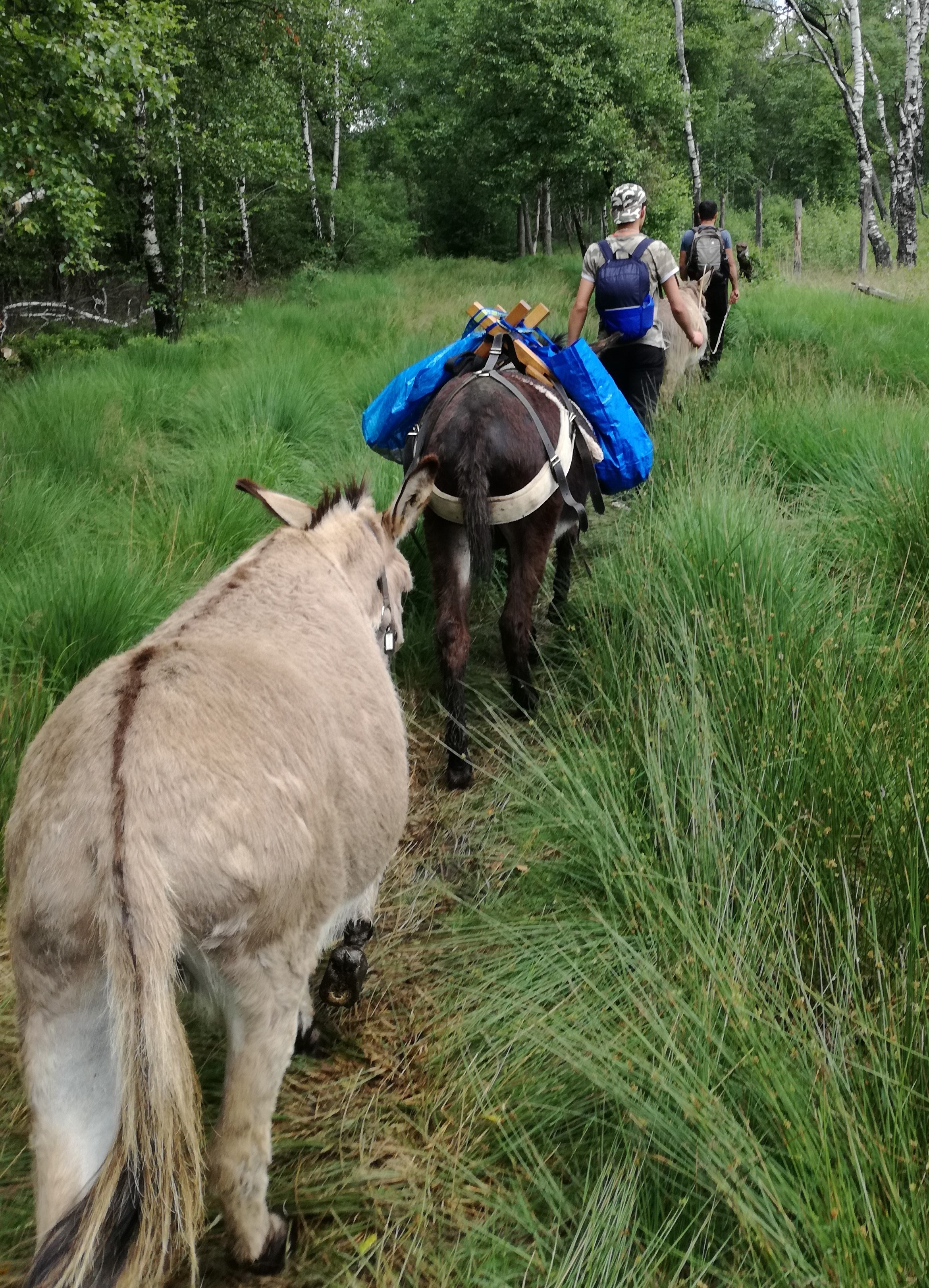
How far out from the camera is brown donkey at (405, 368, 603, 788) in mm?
3486

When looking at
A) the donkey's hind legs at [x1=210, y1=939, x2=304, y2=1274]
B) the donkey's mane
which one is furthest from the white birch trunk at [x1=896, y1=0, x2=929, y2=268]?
the donkey's hind legs at [x1=210, y1=939, x2=304, y2=1274]

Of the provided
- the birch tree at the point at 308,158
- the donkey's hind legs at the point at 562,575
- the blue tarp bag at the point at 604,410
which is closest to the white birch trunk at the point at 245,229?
→ the birch tree at the point at 308,158

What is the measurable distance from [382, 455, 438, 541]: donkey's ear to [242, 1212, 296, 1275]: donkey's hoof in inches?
72.4

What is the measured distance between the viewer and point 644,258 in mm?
5262

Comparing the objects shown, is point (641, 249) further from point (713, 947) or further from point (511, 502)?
point (713, 947)

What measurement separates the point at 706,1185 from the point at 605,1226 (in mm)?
222

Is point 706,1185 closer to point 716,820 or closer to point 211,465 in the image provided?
point 716,820

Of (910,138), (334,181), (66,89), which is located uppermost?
(334,181)

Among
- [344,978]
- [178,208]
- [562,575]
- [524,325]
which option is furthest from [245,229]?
[344,978]

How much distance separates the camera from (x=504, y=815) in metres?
3.00

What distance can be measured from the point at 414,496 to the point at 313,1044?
173 cm

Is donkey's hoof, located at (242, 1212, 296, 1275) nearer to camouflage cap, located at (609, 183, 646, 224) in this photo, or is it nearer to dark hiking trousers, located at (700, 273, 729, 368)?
camouflage cap, located at (609, 183, 646, 224)

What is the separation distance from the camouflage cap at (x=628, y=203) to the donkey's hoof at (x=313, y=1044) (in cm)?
516

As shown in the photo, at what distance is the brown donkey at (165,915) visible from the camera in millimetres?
1184
